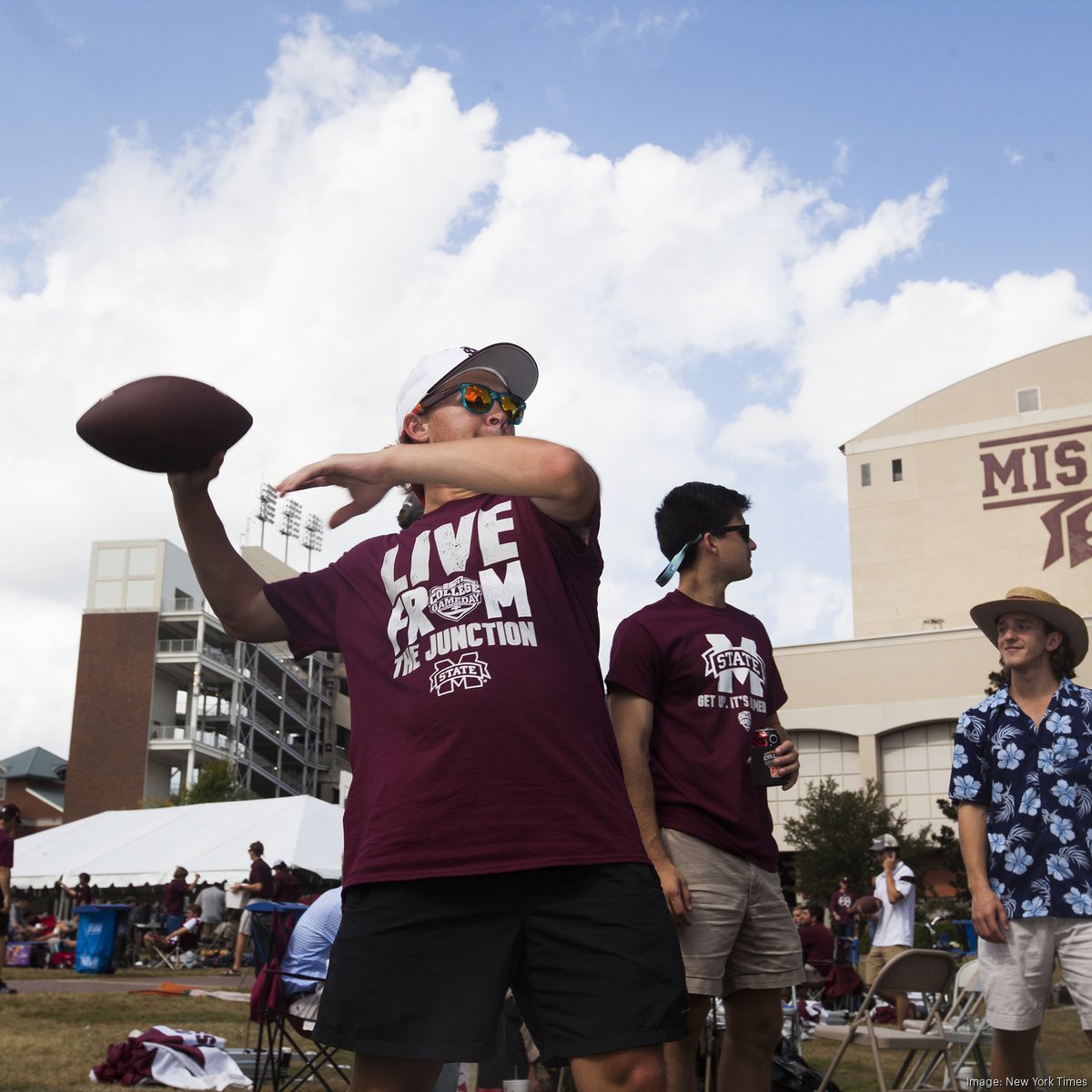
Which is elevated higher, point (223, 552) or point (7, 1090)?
point (223, 552)

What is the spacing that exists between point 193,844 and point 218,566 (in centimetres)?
2478

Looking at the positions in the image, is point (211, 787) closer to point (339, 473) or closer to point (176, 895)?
point (176, 895)

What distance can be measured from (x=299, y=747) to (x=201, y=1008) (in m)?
78.5

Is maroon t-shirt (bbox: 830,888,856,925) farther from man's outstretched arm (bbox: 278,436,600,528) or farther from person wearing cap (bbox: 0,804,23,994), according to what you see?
man's outstretched arm (bbox: 278,436,600,528)

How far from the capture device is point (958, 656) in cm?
5356

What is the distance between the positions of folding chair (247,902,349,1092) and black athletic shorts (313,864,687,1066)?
3625 mm

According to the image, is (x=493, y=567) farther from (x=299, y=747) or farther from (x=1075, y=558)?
(x=299, y=747)

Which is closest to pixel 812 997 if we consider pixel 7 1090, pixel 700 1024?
pixel 7 1090

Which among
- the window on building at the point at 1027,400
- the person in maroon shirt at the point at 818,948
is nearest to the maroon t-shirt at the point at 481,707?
the person in maroon shirt at the point at 818,948

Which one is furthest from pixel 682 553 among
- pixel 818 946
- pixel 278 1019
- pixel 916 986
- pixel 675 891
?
pixel 818 946

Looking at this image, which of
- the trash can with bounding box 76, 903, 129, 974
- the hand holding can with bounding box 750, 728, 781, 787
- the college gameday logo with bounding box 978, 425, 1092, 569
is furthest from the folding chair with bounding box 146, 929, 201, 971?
the college gameday logo with bounding box 978, 425, 1092, 569

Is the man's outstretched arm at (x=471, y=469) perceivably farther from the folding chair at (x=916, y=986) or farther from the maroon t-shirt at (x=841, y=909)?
the maroon t-shirt at (x=841, y=909)

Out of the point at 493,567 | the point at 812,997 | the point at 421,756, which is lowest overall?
the point at 812,997

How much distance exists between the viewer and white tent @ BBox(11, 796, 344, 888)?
24.5 metres
